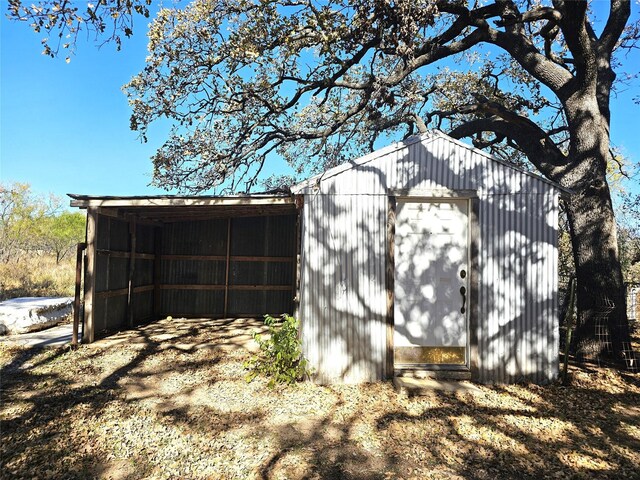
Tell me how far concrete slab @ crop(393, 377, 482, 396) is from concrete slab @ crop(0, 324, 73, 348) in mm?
5879

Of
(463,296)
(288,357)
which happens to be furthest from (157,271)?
(463,296)

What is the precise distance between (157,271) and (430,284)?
7.14 m

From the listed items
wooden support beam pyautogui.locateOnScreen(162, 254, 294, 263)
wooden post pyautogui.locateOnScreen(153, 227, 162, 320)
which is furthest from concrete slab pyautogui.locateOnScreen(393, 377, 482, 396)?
wooden post pyautogui.locateOnScreen(153, 227, 162, 320)

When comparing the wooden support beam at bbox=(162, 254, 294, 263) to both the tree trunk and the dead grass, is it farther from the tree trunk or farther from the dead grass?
the tree trunk

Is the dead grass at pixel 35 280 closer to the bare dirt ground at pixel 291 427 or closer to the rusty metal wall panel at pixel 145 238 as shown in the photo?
the rusty metal wall panel at pixel 145 238

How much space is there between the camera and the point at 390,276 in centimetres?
514

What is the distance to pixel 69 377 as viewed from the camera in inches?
204

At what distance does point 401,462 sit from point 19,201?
29.2 m

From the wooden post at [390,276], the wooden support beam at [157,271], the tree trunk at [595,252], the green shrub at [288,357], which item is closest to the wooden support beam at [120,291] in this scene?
the wooden support beam at [157,271]

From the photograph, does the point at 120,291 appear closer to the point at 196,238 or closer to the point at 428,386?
the point at 196,238

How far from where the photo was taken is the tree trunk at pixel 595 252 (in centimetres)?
610

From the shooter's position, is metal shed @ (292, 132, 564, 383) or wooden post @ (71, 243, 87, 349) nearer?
metal shed @ (292, 132, 564, 383)

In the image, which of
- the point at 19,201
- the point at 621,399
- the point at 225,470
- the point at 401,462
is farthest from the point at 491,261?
the point at 19,201

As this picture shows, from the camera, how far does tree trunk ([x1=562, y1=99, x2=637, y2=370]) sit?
6.10 meters
